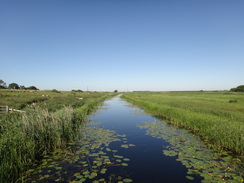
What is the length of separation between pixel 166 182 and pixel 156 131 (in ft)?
22.0

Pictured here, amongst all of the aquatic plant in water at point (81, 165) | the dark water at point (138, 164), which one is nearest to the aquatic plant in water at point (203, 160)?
the dark water at point (138, 164)

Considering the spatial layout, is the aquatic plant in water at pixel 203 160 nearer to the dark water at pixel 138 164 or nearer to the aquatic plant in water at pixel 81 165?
the dark water at pixel 138 164

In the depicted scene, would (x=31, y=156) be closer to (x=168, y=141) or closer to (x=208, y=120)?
(x=168, y=141)

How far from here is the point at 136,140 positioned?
387 inches

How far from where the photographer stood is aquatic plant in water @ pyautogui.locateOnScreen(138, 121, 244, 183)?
17.2 ft

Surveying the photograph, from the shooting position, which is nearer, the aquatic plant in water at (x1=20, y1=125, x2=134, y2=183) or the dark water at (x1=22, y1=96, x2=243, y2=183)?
the aquatic plant in water at (x1=20, y1=125, x2=134, y2=183)

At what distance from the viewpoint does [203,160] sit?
648 cm

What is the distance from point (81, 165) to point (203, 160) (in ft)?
17.5

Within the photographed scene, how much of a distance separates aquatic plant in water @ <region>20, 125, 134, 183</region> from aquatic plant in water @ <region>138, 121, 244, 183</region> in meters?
2.56

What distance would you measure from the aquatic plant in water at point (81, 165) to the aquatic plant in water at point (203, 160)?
Result: 256 cm

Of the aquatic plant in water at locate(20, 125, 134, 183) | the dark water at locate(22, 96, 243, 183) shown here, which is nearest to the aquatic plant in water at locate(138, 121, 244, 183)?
the dark water at locate(22, 96, 243, 183)

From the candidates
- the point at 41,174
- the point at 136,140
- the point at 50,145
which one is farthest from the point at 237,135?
the point at 50,145

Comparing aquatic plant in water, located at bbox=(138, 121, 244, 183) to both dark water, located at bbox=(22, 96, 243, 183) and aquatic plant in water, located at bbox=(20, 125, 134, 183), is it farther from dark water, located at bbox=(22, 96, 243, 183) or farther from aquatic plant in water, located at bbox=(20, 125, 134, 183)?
aquatic plant in water, located at bbox=(20, 125, 134, 183)

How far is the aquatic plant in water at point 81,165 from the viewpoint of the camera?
5102mm
